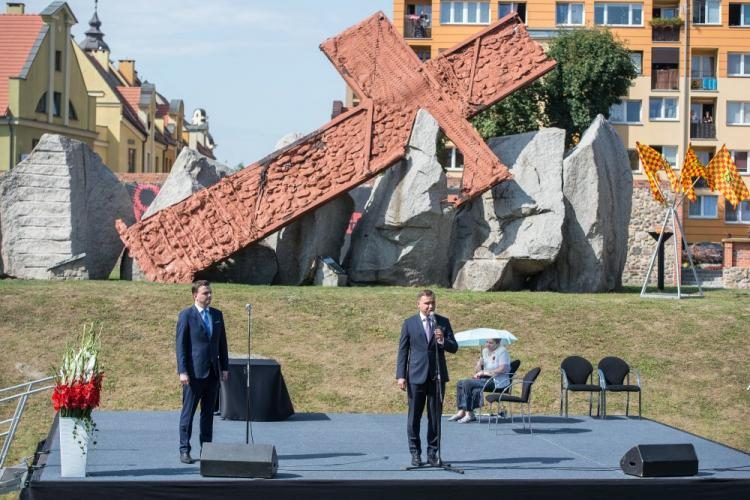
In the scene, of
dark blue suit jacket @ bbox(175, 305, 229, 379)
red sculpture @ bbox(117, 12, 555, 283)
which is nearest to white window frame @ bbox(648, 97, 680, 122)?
red sculpture @ bbox(117, 12, 555, 283)

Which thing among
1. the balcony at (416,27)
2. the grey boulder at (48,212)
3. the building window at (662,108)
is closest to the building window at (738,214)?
the building window at (662,108)

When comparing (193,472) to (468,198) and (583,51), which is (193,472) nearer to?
(468,198)

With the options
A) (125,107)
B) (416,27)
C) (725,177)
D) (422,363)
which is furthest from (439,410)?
(125,107)

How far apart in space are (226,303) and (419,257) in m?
4.36

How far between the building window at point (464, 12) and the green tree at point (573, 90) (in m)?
6.83

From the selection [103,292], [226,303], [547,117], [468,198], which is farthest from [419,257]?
[547,117]

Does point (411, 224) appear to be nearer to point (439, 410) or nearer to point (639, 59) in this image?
point (439, 410)

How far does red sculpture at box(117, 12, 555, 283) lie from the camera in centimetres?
2384

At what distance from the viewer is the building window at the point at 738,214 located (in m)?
52.6

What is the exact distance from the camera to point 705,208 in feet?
172

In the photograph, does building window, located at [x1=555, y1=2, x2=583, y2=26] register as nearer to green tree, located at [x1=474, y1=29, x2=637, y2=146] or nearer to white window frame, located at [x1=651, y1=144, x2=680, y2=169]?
green tree, located at [x1=474, y1=29, x2=637, y2=146]

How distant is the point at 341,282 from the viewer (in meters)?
24.3

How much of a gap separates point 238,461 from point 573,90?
122ft

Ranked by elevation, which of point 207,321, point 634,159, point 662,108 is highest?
point 662,108
